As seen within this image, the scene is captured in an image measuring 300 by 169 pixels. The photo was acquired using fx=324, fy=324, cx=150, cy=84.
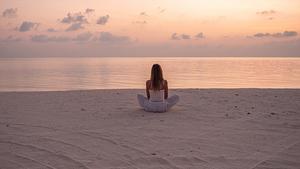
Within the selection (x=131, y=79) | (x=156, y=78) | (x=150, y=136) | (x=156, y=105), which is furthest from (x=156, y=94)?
(x=131, y=79)

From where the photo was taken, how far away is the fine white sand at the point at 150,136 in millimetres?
5793

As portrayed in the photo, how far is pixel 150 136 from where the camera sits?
7477 millimetres

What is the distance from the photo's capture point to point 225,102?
41.3 feet

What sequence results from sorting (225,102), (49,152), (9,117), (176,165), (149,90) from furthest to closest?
(225,102)
(149,90)
(9,117)
(49,152)
(176,165)

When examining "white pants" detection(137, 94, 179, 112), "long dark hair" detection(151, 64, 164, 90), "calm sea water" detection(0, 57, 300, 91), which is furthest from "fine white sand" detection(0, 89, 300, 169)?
"calm sea water" detection(0, 57, 300, 91)

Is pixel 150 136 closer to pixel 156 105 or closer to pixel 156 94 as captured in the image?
pixel 156 105

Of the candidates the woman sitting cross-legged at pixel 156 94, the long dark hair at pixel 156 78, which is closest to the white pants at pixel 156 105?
the woman sitting cross-legged at pixel 156 94

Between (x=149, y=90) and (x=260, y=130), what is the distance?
4.13m

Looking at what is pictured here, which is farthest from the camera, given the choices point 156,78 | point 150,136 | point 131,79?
point 131,79

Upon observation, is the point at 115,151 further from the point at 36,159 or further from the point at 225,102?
the point at 225,102

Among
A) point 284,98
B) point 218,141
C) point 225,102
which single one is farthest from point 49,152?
point 284,98

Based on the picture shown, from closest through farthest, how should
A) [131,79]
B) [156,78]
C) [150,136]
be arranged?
[150,136] → [156,78] → [131,79]

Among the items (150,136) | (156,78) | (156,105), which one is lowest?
(150,136)

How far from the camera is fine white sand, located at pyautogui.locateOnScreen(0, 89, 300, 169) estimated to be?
579 cm
